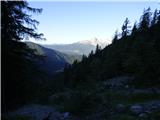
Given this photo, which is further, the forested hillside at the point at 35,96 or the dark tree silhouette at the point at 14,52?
the dark tree silhouette at the point at 14,52

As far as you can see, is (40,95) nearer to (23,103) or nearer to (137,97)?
(23,103)

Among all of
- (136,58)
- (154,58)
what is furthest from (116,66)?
(154,58)

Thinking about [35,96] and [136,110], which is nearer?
[136,110]

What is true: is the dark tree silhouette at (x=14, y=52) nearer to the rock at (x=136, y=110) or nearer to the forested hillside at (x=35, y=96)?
the forested hillside at (x=35, y=96)

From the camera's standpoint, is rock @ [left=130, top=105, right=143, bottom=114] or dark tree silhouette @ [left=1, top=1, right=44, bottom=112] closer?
rock @ [left=130, top=105, right=143, bottom=114]

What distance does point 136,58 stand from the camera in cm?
3084

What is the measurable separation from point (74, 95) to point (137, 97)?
19.2 feet

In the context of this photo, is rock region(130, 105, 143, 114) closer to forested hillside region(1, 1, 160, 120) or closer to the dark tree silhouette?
forested hillside region(1, 1, 160, 120)

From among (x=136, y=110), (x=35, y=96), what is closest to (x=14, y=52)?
(x=35, y=96)

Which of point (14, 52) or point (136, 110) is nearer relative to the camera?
point (136, 110)

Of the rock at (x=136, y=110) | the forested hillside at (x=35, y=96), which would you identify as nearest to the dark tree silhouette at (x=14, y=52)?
the forested hillside at (x=35, y=96)

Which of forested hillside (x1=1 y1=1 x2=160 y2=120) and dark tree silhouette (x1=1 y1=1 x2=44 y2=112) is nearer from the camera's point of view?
forested hillside (x1=1 y1=1 x2=160 y2=120)

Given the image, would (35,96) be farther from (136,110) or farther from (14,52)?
(136,110)

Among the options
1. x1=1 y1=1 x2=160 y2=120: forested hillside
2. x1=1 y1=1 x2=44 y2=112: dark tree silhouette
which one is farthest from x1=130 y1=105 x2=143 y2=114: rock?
x1=1 y1=1 x2=44 y2=112: dark tree silhouette
